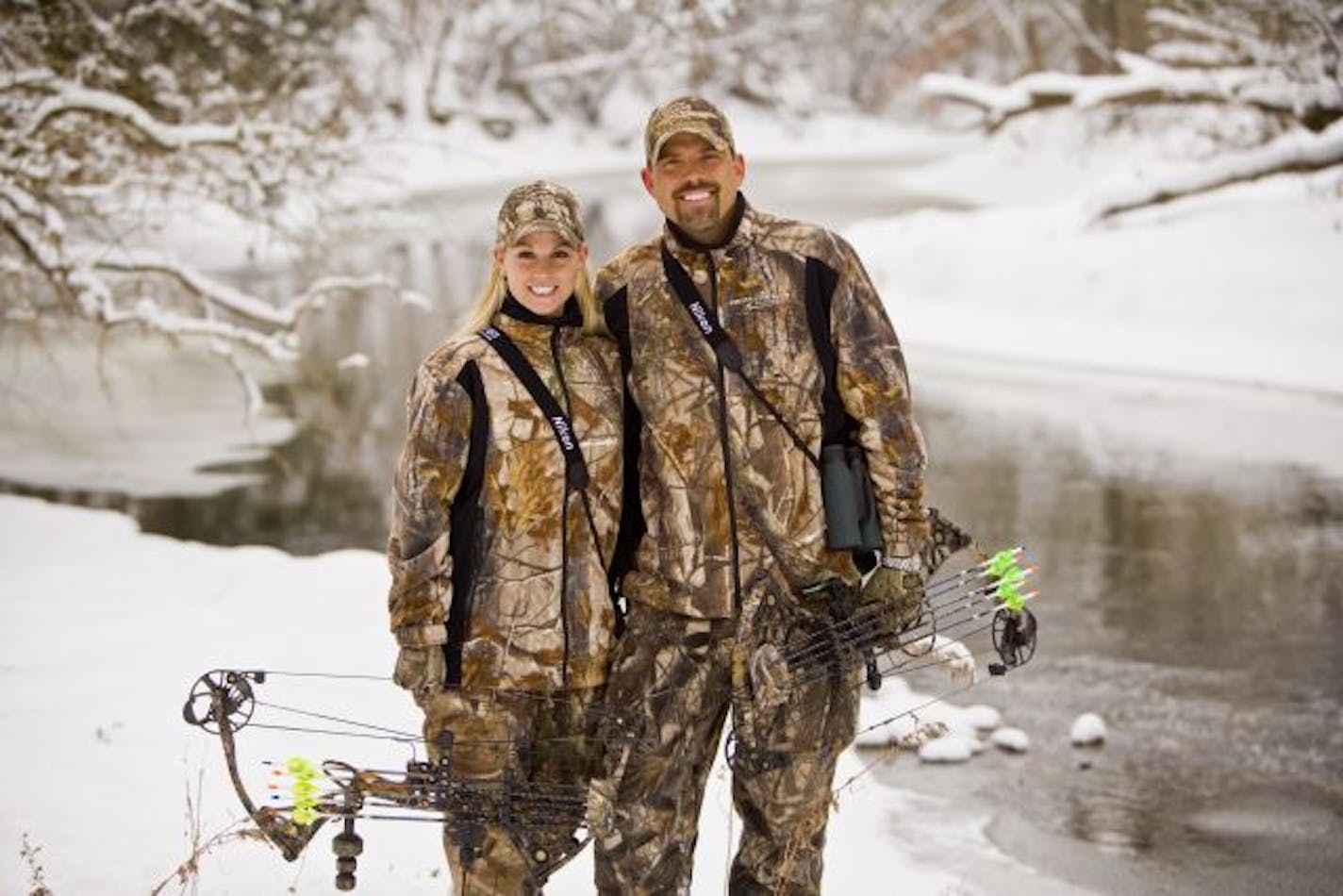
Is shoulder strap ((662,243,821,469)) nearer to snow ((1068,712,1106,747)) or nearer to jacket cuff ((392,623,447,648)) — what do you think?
jacket cuff ((392,623,447,648))

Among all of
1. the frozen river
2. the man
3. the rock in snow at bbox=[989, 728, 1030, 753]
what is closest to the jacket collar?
the man

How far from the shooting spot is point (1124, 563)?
10.2 m

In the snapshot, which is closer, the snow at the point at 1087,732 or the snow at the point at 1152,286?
the snow at the point at 1087,732

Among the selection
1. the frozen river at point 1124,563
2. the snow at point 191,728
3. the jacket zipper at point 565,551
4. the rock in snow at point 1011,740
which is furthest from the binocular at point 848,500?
the rock in snow at point 1011,740

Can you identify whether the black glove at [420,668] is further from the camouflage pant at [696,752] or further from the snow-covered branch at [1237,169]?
the snow-covered branch at [1237,169]

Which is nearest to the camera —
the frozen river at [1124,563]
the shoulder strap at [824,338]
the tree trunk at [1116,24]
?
the shoulder strap at [824,338]

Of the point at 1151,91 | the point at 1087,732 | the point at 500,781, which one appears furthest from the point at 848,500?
the point at 1151,91

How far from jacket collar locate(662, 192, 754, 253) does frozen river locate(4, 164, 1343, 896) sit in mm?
2782

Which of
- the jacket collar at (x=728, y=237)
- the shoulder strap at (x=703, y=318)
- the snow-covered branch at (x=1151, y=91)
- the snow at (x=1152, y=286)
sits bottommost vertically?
the shoulder strap at (x=703, y=318)

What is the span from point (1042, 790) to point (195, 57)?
11.5 metres

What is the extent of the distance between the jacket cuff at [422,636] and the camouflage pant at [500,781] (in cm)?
15

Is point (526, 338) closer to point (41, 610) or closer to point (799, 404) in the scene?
point (799, 404)

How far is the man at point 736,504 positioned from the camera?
417cm

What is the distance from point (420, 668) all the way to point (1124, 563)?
22.8 ft
